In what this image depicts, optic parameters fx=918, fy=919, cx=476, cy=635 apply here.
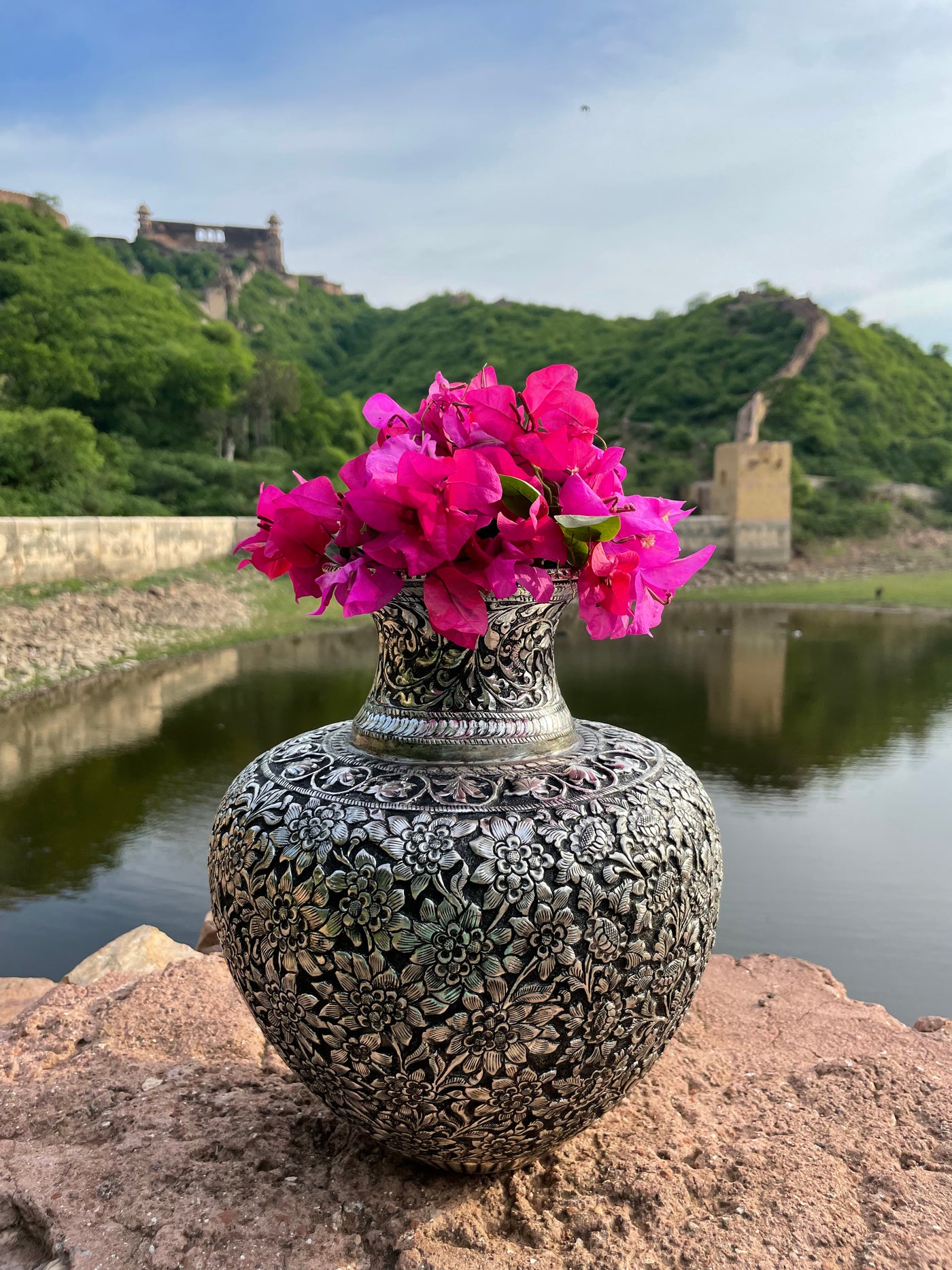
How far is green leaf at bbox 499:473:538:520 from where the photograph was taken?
1688mm

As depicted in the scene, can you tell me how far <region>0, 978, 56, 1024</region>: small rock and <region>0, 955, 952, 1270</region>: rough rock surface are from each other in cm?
66

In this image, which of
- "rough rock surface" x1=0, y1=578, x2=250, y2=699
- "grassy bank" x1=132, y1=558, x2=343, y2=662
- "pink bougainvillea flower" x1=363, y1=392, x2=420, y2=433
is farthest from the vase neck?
"grassy bank" x1=132, y1=558, x2=343, y2=662

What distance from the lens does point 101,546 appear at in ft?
44.1

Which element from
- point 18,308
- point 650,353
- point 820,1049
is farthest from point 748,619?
point 650,353

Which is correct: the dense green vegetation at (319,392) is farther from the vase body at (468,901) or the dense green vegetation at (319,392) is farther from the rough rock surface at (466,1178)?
the vase body at (468,901)

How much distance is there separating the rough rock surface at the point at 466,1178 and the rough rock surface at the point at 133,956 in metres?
0.62

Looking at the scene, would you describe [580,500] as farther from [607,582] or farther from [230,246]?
[230,246]

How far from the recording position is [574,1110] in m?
1.81

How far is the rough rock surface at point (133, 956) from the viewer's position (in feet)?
11.1

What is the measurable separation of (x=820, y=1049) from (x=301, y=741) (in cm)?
188

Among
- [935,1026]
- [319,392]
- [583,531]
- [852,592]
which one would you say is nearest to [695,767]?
[935,1026]

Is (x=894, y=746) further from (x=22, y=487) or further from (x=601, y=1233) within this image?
(x=22, y=487)

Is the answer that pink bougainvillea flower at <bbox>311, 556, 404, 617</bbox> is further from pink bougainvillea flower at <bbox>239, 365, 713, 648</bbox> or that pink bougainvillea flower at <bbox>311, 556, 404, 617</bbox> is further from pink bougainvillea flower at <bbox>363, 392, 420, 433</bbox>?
pink bougainvillea flower at <bbox>363, 392, 420, 433</bbox>

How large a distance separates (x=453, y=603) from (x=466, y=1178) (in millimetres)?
1285
